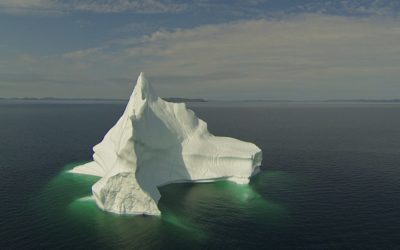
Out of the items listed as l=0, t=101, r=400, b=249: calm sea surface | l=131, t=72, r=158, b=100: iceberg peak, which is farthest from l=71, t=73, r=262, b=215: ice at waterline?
l=0, t=101, r=400, b=249: calm sea surface

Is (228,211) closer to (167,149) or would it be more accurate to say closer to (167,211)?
(167,211)

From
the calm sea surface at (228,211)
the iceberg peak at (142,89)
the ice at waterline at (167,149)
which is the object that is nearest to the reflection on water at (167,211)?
the calm sea surface at (228,211)

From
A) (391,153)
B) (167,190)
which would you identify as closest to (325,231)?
(167,190)

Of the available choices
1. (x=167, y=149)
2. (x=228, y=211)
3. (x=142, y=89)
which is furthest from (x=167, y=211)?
(x=142, y=89)

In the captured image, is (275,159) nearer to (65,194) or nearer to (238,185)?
(238,185)

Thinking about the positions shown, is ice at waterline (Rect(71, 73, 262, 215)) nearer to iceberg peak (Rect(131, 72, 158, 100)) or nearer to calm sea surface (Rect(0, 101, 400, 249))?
iceberg peak (Rect(131, 72, 158, 100))

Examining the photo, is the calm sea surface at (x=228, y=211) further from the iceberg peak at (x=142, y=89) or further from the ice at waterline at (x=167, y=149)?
the iceberg peak at (x=142, y=89)
